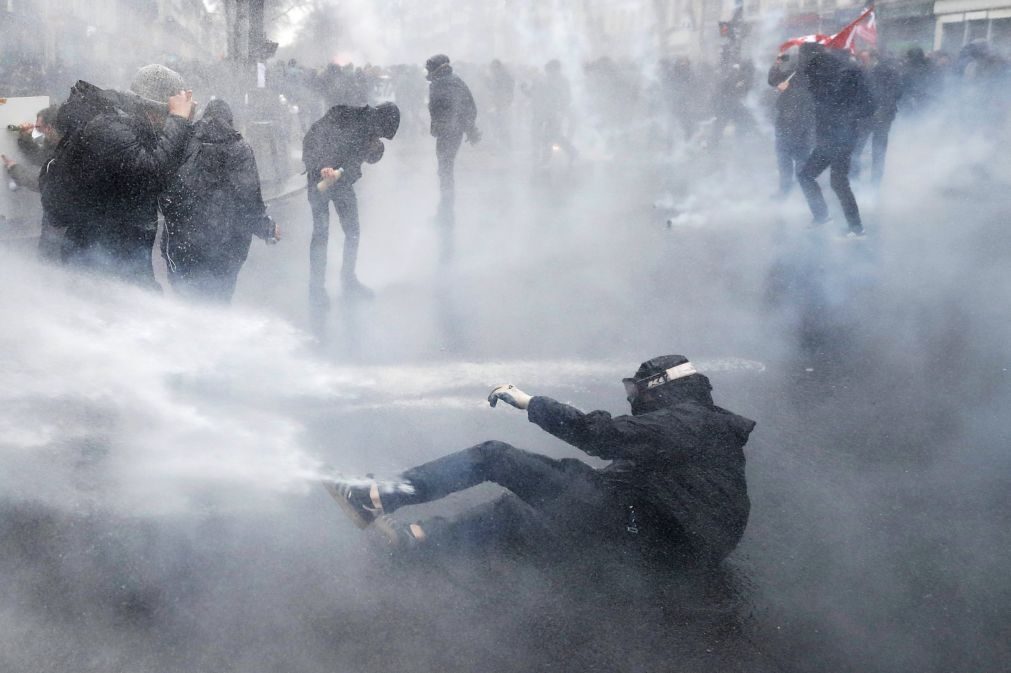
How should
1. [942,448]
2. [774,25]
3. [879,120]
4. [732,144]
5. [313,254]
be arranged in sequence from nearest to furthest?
[942,448]
[313,254]
[879,120]
[732,144]
[774,25]

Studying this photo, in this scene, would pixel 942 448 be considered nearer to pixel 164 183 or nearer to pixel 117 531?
pixel 117 531

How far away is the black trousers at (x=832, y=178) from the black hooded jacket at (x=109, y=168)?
6.26 metres

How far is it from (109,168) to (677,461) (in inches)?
121

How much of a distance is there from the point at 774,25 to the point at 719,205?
23822 millimetres

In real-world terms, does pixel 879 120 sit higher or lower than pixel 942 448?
higher

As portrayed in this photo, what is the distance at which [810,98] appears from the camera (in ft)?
32.2

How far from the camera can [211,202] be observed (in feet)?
15.8

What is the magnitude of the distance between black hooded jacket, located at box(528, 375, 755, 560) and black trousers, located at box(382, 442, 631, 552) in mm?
124

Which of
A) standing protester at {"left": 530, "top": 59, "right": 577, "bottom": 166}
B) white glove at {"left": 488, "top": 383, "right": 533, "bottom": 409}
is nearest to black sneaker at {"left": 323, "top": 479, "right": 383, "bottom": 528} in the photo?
white glove at {"left": 488, "top": 383, "right": 533, "bottom": 409}

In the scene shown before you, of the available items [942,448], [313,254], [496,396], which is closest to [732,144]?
[313,254]

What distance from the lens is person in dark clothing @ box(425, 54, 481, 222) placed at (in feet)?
31.0

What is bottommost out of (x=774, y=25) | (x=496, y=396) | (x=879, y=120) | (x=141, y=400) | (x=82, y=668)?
(x=82, y=668)

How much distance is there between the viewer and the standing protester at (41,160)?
16.4ft

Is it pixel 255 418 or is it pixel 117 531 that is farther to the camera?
pixel 255 418
